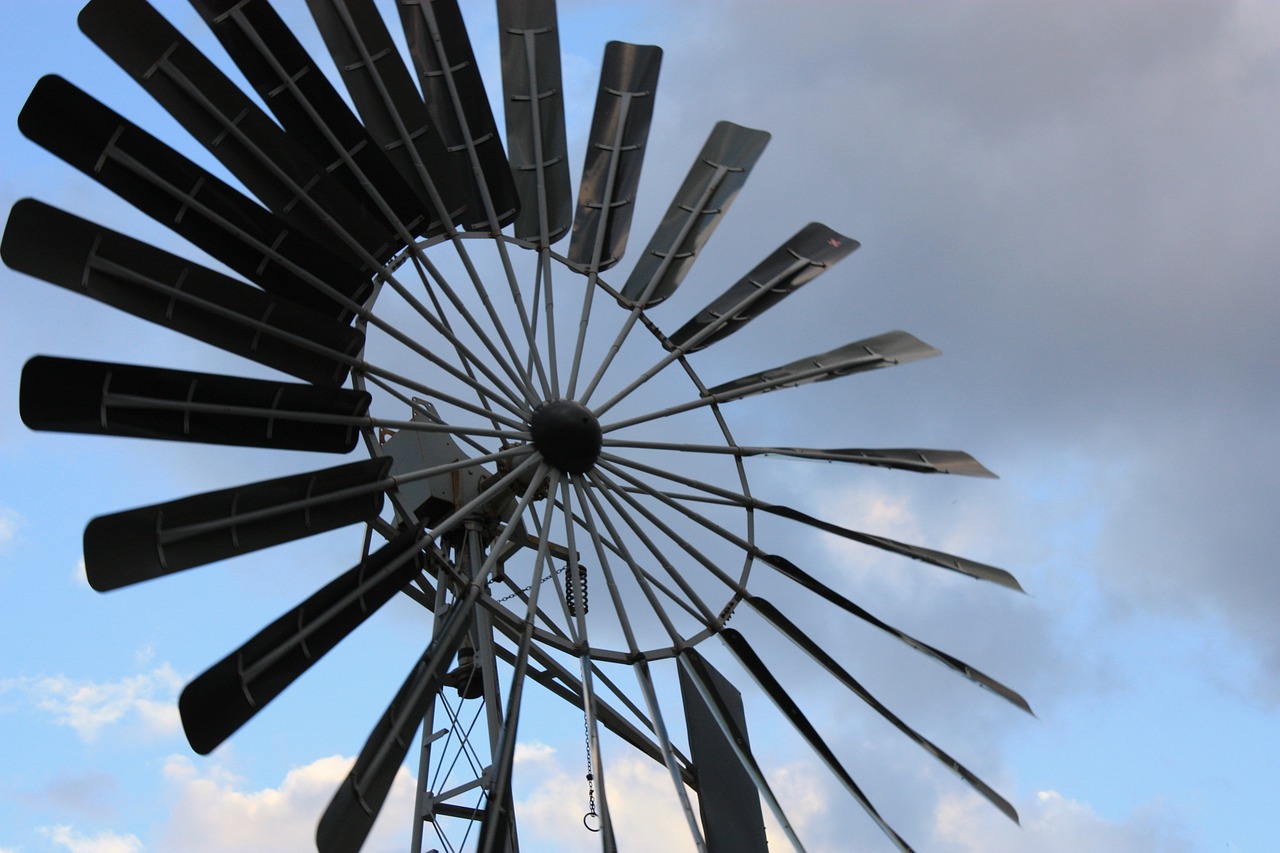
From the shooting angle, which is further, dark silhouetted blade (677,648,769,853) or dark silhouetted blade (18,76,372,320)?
dark silhouetted blade (677,648,769,853)

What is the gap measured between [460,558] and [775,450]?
186 inches

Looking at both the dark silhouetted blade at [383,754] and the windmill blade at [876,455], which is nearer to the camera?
the dark silhouetted blade at [383,754]

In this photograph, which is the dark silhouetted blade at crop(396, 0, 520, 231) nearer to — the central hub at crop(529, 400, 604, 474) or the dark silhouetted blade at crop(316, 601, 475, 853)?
the central hub at crop(529, 400, 604, 474)

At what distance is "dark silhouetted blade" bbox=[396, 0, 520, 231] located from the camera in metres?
17.3

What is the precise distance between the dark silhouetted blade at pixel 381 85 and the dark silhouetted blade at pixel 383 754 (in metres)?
5.16

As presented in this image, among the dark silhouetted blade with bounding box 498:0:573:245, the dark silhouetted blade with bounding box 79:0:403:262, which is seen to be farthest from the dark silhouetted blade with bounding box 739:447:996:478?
the dark silhouetted blade with bounding box 79:0:403:262

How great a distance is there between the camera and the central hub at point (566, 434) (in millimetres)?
16719

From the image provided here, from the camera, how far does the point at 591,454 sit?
17.0 m

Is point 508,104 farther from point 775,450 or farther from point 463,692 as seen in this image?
point 463,692

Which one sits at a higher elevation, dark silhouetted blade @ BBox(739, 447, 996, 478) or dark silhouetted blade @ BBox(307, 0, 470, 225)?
dark silhouetted blade @ BBox(307, 0, 470, 225)

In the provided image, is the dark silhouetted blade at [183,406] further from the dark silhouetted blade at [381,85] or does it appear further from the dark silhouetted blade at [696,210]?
the dark silhouetted blade at [696,210]

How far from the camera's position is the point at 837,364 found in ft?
60.2

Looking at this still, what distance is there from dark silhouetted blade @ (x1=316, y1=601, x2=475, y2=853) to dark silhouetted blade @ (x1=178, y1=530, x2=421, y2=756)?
2.71ft

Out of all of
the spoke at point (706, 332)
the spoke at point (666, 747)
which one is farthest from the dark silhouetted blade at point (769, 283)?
the spoke at point (666, 747)
